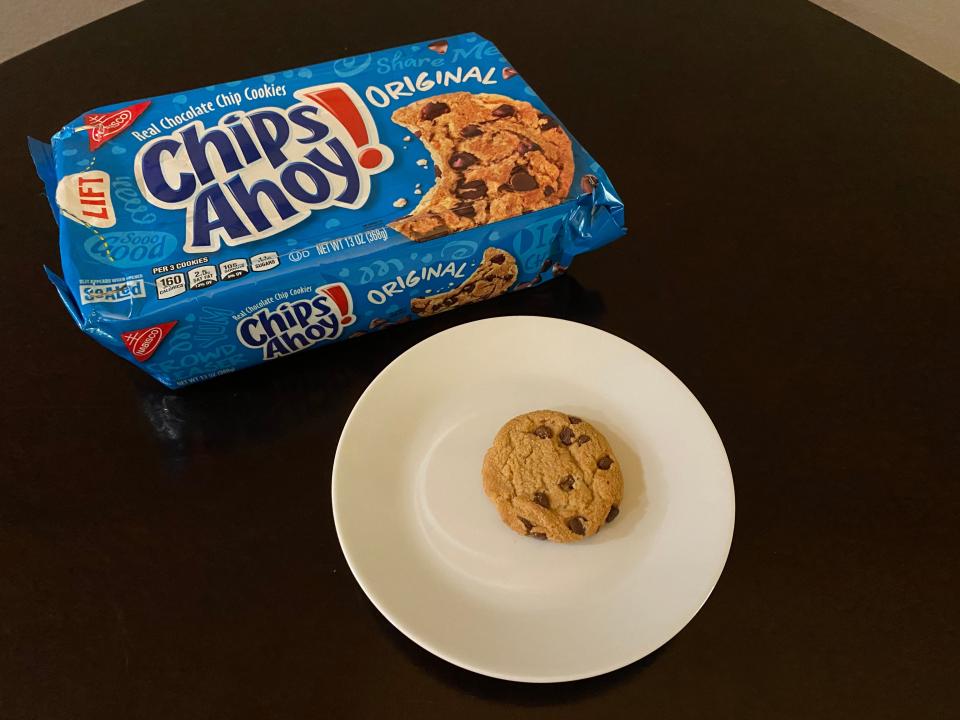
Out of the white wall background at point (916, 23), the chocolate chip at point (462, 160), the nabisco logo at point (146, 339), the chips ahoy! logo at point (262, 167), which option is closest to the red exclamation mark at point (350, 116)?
the chips ahoy! logo at point (262, 167)

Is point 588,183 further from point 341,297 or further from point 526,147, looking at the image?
point 341,297

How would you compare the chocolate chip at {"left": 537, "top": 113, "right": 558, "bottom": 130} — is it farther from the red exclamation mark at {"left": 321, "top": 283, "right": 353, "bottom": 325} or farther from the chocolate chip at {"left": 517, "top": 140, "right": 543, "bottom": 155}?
the red exclamation mark at {"left": 321, "top": 283, "right": 353, "bottom": 325}

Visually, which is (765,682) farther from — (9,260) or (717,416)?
(9,260)

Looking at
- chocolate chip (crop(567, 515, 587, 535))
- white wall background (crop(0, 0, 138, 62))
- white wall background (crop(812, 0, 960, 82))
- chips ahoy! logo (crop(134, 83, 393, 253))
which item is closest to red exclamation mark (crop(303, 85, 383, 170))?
chips ahoy! logo (crop(134, 83, 393, 253))

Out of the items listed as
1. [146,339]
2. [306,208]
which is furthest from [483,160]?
[146,339]

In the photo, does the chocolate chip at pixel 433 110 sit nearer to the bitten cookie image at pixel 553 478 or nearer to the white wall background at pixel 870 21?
the bitten cookie image at pixel 553 478

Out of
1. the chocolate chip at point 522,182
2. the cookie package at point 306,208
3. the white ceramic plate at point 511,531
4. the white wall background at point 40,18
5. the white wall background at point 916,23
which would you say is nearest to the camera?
the white ceramic plate at point 511,531
